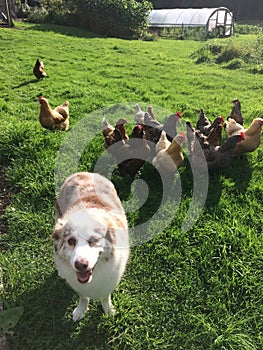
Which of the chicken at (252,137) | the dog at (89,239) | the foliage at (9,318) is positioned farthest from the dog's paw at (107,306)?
the chicken at (252,137)

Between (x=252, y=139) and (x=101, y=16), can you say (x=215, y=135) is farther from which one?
(x=101, y=16)

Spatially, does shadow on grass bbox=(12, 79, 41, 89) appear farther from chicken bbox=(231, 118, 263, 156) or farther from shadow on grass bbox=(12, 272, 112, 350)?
shadow on grass bbox=(12, 272, 112, 350)

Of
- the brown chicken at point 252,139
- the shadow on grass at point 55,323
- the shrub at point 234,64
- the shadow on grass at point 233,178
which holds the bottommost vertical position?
the shadow on grass at point 55,323

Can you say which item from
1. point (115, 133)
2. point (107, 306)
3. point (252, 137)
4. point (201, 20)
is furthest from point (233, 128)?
point (201, 20)

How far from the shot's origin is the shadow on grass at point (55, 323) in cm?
285

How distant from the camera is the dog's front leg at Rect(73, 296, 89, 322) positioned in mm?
3021

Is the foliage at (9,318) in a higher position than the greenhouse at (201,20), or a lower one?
lower

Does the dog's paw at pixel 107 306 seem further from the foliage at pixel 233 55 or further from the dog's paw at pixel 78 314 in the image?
the foliage at pixel 233 55

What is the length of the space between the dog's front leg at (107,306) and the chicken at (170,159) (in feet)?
6.53

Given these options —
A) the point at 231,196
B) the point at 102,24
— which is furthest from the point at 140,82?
the point at 102,24

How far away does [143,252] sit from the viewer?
3.70 meters

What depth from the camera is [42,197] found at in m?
4.34

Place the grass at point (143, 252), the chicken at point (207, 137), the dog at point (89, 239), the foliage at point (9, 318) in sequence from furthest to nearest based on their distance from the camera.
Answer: the chicken at point (207, 137) → the grass at point (143, 252) → the foliage at point (9, 318) → the dog at point (89, 239)

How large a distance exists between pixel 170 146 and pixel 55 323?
98.4 inches
